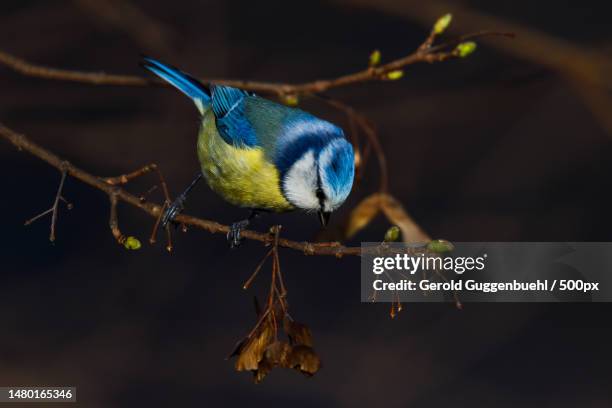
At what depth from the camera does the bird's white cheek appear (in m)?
3.00

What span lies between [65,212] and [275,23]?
6.21ft

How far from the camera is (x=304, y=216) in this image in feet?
20.1

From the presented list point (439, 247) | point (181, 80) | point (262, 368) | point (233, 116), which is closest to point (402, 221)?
point (439, 247)

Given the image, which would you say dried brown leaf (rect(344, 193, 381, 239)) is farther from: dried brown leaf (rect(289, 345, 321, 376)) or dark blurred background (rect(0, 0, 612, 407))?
dark blurred background (rect(0, 0, 612, 407))

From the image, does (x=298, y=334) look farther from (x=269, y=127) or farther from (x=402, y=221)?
(x=269, y=127)

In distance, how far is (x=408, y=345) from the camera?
18.1 ft

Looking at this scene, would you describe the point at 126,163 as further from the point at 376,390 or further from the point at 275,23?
the point at 376,390

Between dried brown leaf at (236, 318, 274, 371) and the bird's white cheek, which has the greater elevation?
the bird's white cheek

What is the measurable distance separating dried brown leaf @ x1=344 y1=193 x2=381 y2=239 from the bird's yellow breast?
0.99ft

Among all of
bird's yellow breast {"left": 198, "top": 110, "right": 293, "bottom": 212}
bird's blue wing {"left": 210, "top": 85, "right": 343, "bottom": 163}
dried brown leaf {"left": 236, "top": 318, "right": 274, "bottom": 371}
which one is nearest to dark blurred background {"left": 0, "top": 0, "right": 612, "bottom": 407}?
bird's blue wing {"left": 210, "top": 85, "right": 343, "bottom": 163}

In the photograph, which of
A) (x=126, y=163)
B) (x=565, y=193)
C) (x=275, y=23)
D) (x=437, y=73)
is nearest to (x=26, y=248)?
(x=126, y=163)

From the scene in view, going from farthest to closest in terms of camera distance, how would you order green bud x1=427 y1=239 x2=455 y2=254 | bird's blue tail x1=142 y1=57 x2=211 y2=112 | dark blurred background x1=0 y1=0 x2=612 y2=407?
dark blurred background x1=0 y1=0 x2=612 y2=407
bird's blue tail x1=142 y1=57 x2=211 y2=112
green bud x1=427 y1=239 x2=455 y2=254

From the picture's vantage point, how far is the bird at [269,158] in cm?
298

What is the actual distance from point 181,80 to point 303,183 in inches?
31.1
